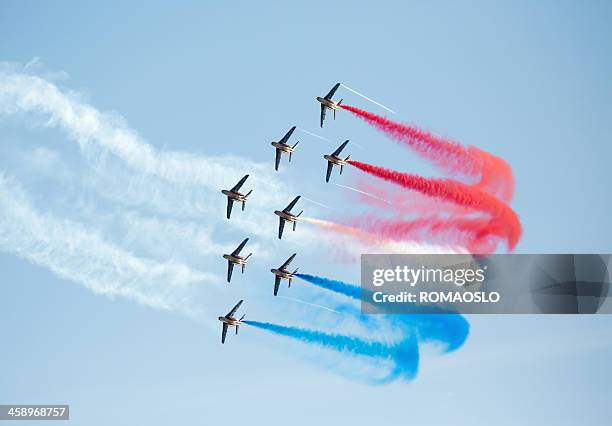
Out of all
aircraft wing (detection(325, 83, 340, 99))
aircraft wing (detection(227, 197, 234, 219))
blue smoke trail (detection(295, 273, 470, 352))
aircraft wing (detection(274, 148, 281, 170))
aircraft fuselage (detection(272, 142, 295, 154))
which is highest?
aircraft wing (detection(325, 83, 340, 99))

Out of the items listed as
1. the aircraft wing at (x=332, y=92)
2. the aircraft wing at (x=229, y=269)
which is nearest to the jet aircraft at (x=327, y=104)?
the aircraft wing at (x=332, y=92)

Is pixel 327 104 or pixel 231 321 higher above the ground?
pixel 327 104

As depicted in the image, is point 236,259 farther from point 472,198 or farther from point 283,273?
point 472,198

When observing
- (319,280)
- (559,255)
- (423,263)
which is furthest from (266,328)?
(559,255)

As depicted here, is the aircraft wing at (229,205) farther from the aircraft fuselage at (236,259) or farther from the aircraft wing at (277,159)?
the aircraft wing at (277,159)

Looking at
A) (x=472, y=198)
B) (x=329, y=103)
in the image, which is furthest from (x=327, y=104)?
(x=472, y=198)

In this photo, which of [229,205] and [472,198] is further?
[229,205]

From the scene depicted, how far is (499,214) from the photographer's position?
123 meters

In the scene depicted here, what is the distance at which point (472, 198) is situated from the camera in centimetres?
12231

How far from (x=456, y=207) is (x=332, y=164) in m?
10.5

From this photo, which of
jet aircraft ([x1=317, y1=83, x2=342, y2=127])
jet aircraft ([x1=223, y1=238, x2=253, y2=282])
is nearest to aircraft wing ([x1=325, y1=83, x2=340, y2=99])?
jet aircraft ([x1=317, y1=83, x2=342, y2=127])

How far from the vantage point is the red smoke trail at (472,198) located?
399 ft

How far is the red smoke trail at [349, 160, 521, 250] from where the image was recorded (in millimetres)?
121500

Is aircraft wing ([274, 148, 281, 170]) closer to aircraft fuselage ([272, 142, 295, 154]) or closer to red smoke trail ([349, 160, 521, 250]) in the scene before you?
aircraft fuselage ([272, 142, 295, 154])
